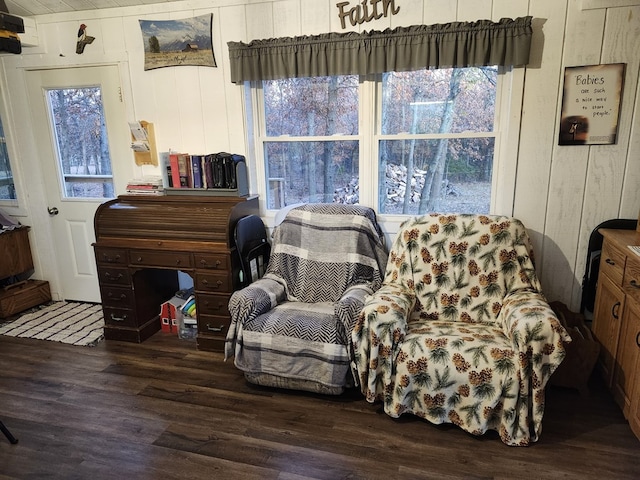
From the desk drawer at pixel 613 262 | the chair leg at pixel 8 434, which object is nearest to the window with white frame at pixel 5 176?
the chair leg at pixel 8 434

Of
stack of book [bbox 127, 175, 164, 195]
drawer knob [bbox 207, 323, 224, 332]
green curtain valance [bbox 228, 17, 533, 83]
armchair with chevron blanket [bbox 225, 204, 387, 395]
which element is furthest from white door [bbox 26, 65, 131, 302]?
armchair with chevron blanket [bbox 225, 204, 387, 395]

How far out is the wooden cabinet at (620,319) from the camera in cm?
198

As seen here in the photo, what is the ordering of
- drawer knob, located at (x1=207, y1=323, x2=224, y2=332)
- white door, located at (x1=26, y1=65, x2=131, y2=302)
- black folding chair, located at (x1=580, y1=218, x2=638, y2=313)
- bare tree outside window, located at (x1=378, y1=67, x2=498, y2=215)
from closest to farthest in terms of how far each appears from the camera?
black folding chair, located at (x1=580, y1=218, x2=638, y2=313) < bare tree outside window, located at (x1=378, y1=67, x2=498, y2=215) < drawer knob, located at (x1=207, y1=323, x2=224, y2=332) < white door, located at (x1=26, y1=65, x2=131, y2=302)

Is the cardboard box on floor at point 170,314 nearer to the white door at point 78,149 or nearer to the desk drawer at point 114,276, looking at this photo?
the desk drawer at point 114,276

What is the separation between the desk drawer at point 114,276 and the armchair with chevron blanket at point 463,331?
5.57 feet

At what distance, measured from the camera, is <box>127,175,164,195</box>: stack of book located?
10.2ft

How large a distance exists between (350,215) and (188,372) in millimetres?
1377

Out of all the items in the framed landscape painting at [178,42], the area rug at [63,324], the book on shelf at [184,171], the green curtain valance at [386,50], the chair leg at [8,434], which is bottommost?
the area rug at [63,324]

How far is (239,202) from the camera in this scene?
2828 millimetres

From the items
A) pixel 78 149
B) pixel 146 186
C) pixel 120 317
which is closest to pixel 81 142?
pixel 78 149

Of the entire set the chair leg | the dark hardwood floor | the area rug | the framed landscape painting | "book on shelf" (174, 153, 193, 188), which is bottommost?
the dark hardwood floor

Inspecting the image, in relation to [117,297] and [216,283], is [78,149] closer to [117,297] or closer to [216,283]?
[117,297]

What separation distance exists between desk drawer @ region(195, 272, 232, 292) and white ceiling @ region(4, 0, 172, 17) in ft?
6.09

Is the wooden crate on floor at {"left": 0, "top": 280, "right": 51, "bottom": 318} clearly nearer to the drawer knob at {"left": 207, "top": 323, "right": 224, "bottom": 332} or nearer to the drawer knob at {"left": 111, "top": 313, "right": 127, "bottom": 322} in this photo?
the drawer knob at {"left": 111, "top": 313, "right": 127, "bottom": 322}
